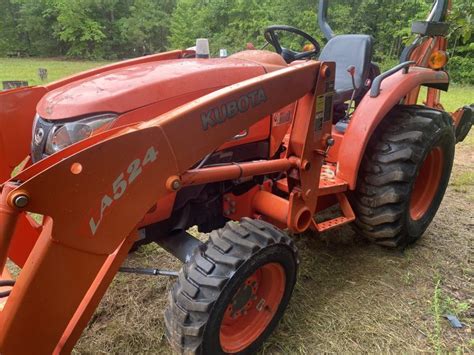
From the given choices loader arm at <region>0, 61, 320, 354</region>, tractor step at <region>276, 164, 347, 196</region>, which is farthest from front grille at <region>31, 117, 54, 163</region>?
tractor step at <region>276, 164, 347, 196</region>

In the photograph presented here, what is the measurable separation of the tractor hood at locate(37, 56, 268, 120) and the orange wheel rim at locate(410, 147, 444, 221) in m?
1.70

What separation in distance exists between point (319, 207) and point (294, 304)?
2.11 ft

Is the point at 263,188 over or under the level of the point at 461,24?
under

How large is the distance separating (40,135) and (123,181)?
65cm

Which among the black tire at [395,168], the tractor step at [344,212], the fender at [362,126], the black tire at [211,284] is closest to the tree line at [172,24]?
the black tire at [395,168]

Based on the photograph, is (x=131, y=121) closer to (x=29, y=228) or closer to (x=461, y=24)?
(x=29, y=228)

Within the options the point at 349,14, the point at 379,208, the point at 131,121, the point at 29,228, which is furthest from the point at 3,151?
the point at 349,14

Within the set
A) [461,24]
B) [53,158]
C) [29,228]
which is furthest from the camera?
[461,24]

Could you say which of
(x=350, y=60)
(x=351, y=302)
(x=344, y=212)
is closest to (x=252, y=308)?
(x=351, y=302)

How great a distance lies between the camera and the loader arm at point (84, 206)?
4.25 feet

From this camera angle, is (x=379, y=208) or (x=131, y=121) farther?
(x=379, y=208)

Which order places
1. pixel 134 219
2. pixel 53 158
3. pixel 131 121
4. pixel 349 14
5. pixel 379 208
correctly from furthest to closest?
1. pixel 349 14
2. pixel 379 208
3. pixel 131 121
4. pixel 134 219
5. pixel 53 158

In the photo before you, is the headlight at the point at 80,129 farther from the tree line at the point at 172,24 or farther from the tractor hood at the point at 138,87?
the tree line at the point at 172,24

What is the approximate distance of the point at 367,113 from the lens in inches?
101
